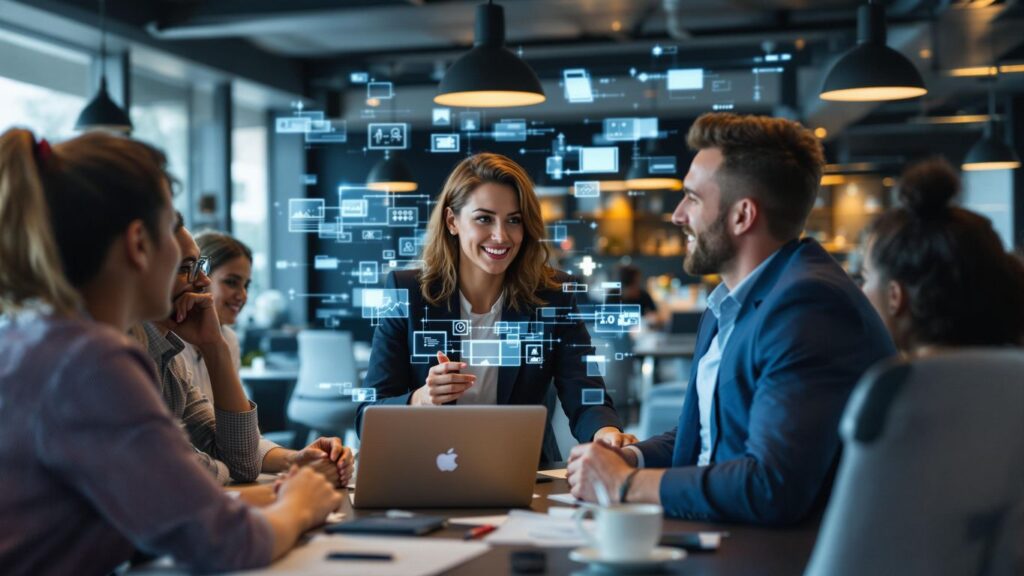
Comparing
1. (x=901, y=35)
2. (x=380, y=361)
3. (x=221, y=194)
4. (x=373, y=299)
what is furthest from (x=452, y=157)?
(x=221, y=194)

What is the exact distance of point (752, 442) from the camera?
6.11ft

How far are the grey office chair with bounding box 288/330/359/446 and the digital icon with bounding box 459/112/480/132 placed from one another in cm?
199

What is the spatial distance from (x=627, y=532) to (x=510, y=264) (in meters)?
1.63

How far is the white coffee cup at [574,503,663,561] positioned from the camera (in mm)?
1501

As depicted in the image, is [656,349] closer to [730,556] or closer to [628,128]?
[628,128]

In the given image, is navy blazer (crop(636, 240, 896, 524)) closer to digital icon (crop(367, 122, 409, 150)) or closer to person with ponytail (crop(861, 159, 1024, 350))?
person with ponytail (crop(861, 159, 1024, 350))

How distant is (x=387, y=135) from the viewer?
13.3ft

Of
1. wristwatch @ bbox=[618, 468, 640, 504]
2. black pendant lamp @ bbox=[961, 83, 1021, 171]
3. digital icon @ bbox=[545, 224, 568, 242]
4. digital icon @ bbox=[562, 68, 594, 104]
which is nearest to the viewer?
wristwatch @ bbox=[618, 468, 640, 504]

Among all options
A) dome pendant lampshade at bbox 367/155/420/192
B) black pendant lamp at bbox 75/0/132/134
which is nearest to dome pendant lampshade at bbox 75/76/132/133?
black pendant lamp at bbox 75/0/132/134

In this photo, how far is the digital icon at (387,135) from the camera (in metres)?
3.98

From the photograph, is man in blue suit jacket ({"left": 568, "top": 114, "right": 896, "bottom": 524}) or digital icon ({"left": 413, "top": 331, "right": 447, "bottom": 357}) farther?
digital icon ({"left": 413, "top": 331, "right": 447, "bottom": 357})

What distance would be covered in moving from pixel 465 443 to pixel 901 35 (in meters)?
7.11

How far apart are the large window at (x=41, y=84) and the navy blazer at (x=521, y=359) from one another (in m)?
5.18

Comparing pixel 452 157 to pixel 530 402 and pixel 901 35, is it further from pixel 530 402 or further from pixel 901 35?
pixel 901 35
